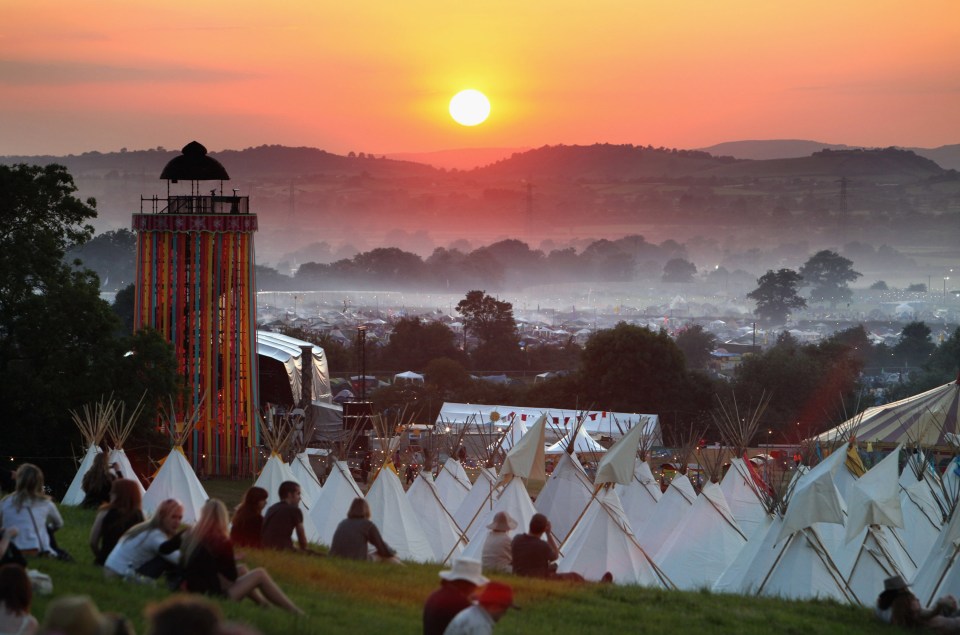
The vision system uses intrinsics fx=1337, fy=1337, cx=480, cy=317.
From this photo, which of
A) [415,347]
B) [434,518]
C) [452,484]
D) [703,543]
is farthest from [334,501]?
[415,347]

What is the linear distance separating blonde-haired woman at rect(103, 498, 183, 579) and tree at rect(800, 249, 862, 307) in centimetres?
16176

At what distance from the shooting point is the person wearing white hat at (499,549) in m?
11.7

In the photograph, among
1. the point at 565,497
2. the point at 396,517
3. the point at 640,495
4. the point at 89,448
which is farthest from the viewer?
the point at 89,448

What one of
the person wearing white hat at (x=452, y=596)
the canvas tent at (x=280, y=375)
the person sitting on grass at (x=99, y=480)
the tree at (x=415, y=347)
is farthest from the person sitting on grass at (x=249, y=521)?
the tree at (x=415, y=347)

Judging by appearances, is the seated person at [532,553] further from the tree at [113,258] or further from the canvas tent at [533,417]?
the tree at [113,258]

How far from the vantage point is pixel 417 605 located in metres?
10.1

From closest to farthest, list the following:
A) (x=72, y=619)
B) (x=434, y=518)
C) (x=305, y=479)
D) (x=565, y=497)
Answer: (x=72, y=619)
(x=565, y=497)
(x=434, y=518)
(x=305, y=479)

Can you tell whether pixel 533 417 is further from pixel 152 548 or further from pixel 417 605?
pixel 152 548

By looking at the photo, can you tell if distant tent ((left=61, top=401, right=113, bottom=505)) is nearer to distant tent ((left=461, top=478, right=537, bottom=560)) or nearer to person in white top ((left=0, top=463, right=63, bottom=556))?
distant tent ((left=461, top=478, right=537, bottom=560))

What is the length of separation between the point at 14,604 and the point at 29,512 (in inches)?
131

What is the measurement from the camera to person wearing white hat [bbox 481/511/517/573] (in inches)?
462

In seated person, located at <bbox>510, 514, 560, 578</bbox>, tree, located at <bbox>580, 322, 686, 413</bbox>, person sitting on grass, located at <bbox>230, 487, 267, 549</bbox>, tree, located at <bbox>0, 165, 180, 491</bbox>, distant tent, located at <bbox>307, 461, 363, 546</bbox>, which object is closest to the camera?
person sitting on grass, located at <bbox>230, 487, 267, 549</bbox>

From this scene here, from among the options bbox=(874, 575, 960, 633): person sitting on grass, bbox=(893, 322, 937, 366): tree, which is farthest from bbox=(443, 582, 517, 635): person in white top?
bbox=(893, 322, 937, 366): tree

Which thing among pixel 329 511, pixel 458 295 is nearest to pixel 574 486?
pixel 329 511
